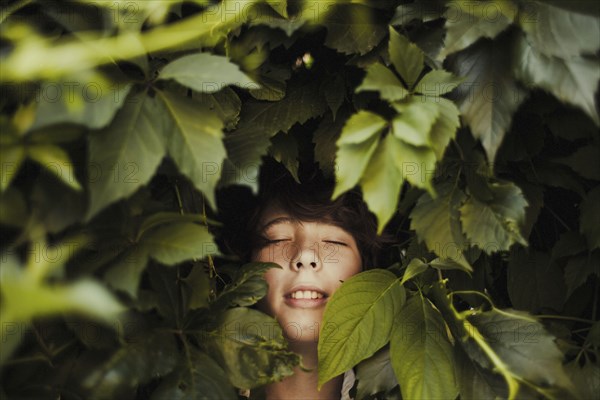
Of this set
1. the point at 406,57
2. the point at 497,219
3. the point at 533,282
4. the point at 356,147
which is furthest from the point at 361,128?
the point at 533,282

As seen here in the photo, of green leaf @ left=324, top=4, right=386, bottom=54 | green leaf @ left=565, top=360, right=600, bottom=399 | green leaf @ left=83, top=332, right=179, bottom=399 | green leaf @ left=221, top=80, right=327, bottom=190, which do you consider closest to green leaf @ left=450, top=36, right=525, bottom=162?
green leaf @ left=324, top=4, right=386, bottom=54

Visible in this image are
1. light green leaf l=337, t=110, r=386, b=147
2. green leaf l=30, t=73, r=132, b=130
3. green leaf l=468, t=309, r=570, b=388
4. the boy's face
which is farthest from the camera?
the boy's face

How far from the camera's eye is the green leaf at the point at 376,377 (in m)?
0.93

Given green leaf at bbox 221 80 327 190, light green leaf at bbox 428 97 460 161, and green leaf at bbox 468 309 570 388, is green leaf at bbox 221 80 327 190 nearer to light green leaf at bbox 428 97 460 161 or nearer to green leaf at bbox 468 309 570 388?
light green leaf at bbox 428 97 460 161

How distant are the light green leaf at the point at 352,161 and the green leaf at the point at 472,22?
0.50ft

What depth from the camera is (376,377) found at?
3.06 feet

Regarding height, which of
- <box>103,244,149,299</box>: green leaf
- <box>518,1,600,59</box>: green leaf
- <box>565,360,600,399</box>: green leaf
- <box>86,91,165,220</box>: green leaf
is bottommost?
<box>565,360,600,399</box>: green leaf

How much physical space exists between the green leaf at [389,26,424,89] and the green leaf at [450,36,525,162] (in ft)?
0.22

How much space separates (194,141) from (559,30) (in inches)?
17.8

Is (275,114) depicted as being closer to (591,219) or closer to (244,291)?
(244,291)

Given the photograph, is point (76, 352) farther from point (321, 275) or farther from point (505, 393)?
point (505, 393)

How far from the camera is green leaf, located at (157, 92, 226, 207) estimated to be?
680 mm

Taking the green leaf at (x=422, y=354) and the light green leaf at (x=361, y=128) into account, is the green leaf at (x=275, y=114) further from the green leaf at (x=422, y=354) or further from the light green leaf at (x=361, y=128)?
the green leaf at (x=422, y=354)

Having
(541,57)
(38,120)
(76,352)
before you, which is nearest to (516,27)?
(541,57)
